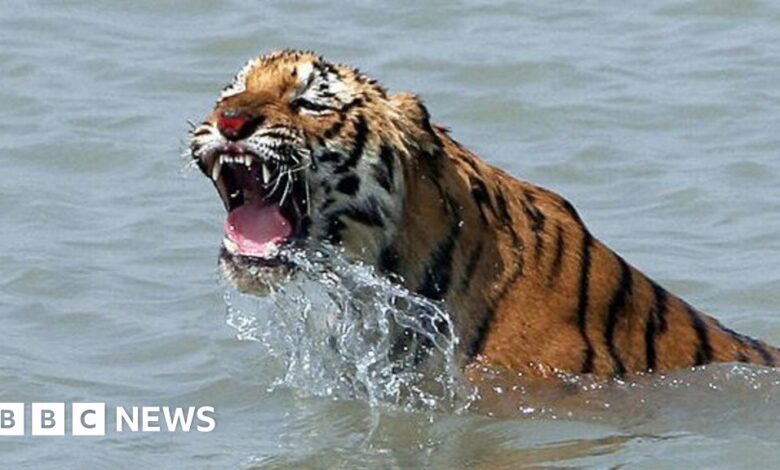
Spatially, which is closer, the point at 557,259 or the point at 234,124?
the point at 234,124

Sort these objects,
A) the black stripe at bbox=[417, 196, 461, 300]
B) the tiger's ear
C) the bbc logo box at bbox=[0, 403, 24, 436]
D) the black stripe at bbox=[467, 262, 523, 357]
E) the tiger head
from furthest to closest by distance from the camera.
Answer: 1. the bbc logo box at bbox=[0, 403, 24, 436]
2. the black stripe at bbox=[467, 262, 523, 357]
3. the black stripe at bbox=[417, 196, 461, 300]
4. the tiger's ear
5. the tiger head

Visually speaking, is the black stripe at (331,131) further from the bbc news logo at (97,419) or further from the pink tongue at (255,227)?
the bbc news logo at (97,419)

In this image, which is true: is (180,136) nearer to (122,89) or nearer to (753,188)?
(122,89)

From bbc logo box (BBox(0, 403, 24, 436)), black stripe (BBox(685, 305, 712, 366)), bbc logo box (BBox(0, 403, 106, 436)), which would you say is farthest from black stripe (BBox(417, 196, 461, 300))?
bbc logo box (BBox(0, 403, 24, 436))

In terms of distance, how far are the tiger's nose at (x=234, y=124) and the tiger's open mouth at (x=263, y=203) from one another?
3.1 inches

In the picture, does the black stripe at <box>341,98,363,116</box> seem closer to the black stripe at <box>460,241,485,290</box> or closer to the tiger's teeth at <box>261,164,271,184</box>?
the tiger's teeth at <box>261,164,271,184</box>

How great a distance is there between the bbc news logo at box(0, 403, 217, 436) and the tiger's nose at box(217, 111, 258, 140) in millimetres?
1160

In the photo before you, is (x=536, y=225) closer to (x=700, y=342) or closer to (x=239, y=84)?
(x=700, y=342)

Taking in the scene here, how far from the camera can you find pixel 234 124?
5.92 m

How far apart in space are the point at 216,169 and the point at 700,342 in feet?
5.01

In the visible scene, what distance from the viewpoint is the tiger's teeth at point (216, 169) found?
236 inches

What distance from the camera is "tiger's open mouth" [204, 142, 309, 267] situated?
601 centimetres

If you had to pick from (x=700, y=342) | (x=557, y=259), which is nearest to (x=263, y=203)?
(x=557, y=259)

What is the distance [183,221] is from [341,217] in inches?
106
